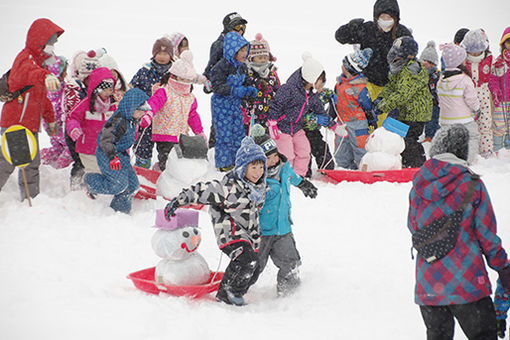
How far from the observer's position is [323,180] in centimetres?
730

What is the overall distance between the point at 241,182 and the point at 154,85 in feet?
11.7

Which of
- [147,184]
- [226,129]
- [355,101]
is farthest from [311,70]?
[147,184]

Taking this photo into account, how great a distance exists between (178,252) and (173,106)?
3086 millimetres

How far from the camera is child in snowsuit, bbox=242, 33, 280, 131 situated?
289 inches

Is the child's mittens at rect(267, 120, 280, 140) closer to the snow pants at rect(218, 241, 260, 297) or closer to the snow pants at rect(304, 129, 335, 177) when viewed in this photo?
the snow pants at rect(304, 129, 335, 177)

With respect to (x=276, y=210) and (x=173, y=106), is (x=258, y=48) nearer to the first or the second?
(x=173, y=106)

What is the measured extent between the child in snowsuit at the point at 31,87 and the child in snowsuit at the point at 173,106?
141cm

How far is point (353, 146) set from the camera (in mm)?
7660

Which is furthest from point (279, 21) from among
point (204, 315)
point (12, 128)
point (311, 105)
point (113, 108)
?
point (204, 315)

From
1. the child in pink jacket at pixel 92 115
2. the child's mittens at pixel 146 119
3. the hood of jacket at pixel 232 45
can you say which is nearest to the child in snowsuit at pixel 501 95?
the hood of jacket at pixel 232 45

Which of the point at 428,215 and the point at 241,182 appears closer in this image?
the point at 428,215

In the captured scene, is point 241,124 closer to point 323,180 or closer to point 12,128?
point 323,180

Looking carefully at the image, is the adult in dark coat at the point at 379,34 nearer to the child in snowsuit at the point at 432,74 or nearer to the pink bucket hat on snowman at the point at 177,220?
the child in snowsuit at the point at 432,74

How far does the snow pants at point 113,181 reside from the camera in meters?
5.74
